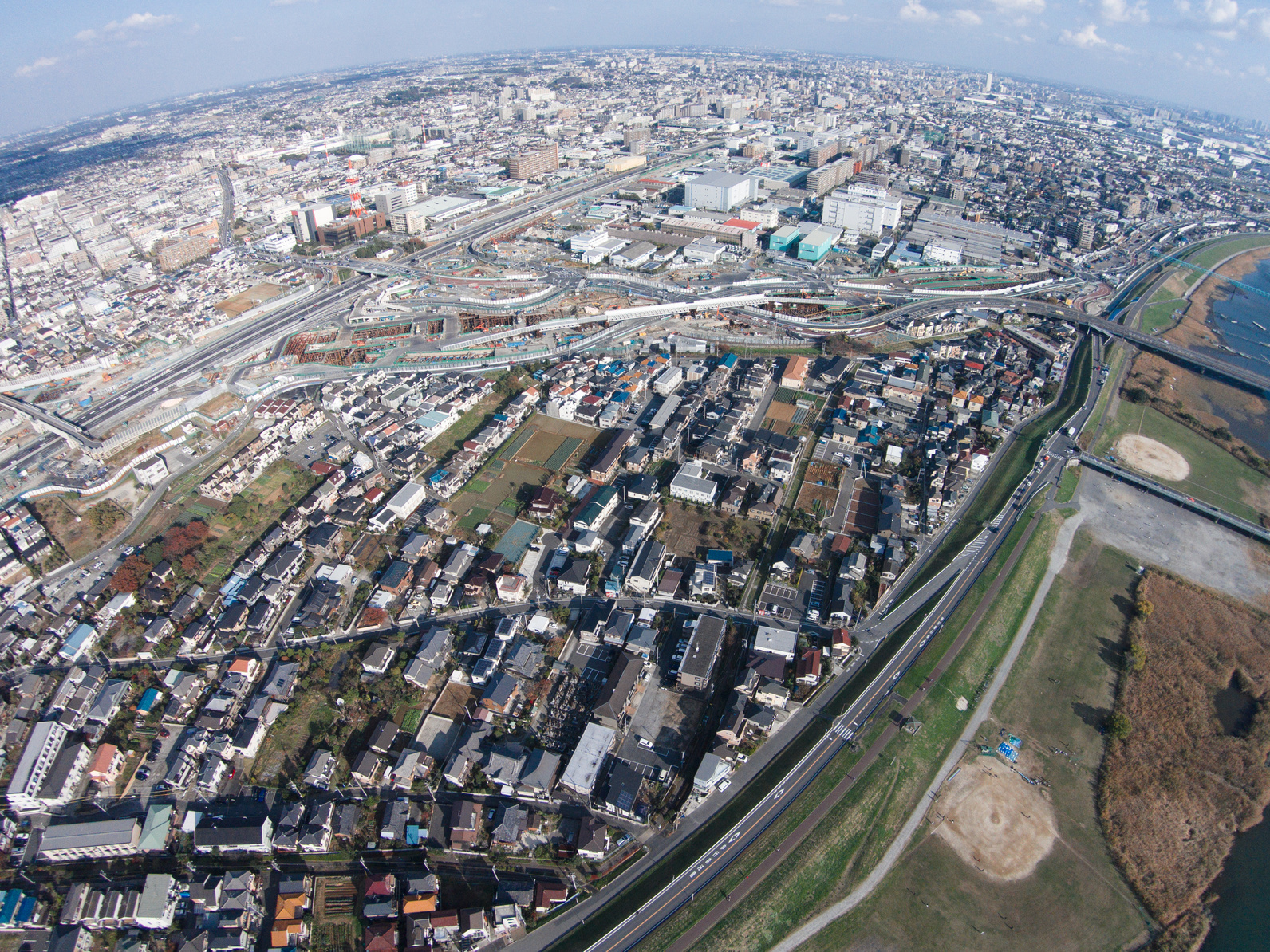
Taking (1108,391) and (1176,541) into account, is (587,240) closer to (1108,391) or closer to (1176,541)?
(1108,391)

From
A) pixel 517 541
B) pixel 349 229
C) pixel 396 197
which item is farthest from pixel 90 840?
pixel 396 197

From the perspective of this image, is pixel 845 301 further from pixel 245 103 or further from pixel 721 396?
pixel 245 103

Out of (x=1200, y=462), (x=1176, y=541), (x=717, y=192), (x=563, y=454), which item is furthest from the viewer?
(x=717, y=192)

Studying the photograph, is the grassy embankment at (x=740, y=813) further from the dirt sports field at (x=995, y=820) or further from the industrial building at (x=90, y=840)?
the industrial building at (x=90, y=840)

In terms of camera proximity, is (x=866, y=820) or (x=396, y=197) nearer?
(x=866, y=820)

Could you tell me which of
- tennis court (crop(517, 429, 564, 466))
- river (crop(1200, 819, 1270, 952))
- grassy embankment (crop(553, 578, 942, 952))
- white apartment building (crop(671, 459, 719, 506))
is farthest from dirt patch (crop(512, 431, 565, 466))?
river (crop(1200, 819, 1270, 952))

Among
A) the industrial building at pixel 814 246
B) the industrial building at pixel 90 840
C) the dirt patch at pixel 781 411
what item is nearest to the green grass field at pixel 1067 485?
the dirt patch at pixel 781 411
